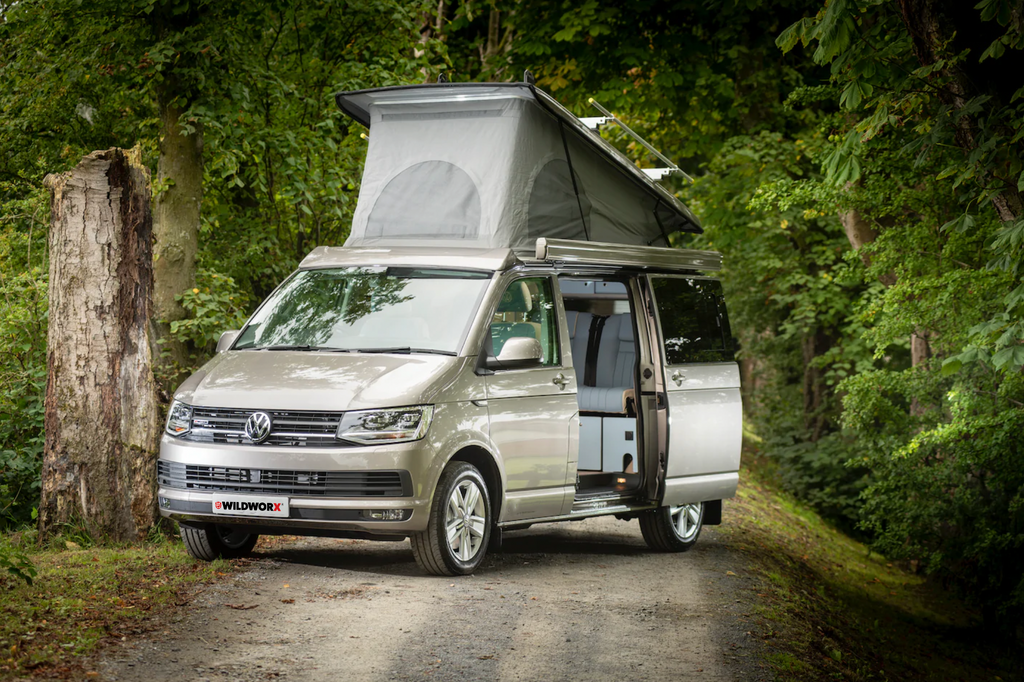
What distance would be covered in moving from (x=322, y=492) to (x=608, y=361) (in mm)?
3816

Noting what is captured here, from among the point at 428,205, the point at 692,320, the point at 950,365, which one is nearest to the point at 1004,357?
the point at 950,365

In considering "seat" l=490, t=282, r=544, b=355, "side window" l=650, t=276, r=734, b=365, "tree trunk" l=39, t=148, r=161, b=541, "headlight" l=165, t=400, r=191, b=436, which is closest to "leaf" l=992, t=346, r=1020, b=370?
"seat" l=490, t=282, r=544, b=355

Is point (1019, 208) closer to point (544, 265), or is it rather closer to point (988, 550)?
point (544, 265)

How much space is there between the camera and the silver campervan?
26.9ft

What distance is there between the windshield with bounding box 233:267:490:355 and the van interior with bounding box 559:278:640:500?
1874 millimetres

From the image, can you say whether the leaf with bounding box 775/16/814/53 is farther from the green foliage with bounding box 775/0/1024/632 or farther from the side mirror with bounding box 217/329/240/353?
the side mirror with bounding box 217/329/240/353

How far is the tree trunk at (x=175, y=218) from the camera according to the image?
1266 centimetres

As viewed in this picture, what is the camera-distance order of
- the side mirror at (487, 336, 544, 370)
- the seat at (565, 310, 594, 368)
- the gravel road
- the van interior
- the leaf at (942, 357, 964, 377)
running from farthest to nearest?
the seat at (565, 310, 594, 368)
the van interior
the side mirror at (487, 336, 544, 370)
the leaf at (942, 357, 964, 377)
the gravel road

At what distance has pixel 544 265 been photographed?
9.77m

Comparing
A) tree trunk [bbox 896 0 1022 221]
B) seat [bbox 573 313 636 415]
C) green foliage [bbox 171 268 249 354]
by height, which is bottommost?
seat [bbox 573 313 636 415]

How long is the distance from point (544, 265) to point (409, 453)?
2.25 meters

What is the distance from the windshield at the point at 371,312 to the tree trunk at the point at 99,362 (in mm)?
1315

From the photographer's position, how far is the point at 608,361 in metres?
11.3

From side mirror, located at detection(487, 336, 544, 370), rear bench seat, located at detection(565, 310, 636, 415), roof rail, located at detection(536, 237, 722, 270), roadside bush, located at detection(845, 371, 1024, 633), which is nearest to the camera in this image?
side mirror, located at detection(487, 336, 544, 370)
